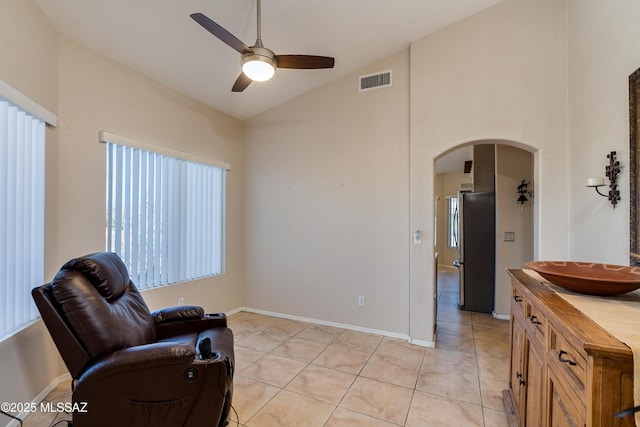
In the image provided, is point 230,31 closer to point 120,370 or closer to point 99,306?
point 99,306

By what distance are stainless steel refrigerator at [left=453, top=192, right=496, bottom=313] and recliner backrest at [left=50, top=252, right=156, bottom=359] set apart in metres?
4.17

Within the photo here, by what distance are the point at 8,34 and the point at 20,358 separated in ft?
7.11

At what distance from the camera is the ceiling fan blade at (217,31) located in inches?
68.7

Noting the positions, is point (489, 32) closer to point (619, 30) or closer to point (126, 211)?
point (619, 30)

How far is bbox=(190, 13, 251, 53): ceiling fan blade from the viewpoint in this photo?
1.75 metres

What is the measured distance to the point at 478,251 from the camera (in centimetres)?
435

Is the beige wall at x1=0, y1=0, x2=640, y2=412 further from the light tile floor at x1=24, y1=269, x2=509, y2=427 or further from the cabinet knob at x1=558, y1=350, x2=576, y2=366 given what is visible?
the cabinet knob at x1=558, y1=350, x2=576, y2=366

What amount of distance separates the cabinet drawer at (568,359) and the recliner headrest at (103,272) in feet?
7.90

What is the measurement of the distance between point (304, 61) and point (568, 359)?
2.41 metres

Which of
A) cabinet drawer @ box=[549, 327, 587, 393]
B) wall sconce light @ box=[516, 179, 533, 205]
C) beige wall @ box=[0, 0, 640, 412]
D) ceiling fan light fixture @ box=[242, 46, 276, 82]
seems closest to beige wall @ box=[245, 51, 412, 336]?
beige wall @ box=[0, 0, 640, 412]

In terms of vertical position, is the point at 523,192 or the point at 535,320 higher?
the point at 523,192

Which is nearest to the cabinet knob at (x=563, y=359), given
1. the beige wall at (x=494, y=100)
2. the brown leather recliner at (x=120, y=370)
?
the brown leather recliner at (x=120, y=370)

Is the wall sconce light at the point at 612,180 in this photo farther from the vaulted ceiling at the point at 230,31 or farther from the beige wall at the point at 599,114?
the vaulted ceiling at the point at 230,31

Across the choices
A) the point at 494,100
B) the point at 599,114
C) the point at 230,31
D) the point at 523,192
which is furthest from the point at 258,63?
the point at 523,192
